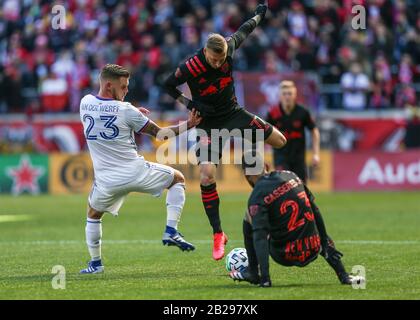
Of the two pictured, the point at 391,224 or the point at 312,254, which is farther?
the point at 391,224

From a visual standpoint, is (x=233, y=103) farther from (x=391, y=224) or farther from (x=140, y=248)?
(x=391, y=224)

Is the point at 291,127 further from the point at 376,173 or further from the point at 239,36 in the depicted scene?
the point at 376,173

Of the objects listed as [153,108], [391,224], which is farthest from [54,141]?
[391,224]

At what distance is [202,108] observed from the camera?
38.9ft

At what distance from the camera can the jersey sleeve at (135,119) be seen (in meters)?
10.6

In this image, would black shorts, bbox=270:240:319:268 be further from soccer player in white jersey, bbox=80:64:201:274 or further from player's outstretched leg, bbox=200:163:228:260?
player's outstretched leg, bbox=200:163:228:260

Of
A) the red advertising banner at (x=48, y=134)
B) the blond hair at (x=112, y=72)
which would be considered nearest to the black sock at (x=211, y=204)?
the blond hair at (x=112, y=72)

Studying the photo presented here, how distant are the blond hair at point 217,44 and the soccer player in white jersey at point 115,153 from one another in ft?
2.82

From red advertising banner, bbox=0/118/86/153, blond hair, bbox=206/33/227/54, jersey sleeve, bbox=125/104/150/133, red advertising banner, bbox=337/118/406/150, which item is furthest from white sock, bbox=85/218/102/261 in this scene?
red advertising banner, bbox=337/118/406/150

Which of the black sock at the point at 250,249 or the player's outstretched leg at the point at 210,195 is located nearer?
the black sock at the point at 250,249

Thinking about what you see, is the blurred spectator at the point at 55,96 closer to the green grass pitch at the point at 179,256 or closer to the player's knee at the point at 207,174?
the green grass pitch at the point at 179,256

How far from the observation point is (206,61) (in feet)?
38.5

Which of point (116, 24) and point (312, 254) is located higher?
point (116, 24)
